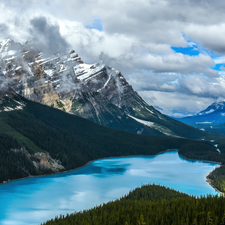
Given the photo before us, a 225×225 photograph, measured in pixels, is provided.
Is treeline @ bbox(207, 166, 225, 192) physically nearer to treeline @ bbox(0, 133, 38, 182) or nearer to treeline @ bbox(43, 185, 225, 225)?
treeline @ bbox(43, 185, 225, 225)

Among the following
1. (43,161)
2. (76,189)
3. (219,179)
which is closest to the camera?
(76,189)

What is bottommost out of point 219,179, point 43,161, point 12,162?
point 219,179

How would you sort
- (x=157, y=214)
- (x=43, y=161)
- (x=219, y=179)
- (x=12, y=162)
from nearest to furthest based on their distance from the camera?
1. (x=157, y=214)
2. (x=219, y=179)
3. (x=12, y=162)
4. (x=43, y=161)

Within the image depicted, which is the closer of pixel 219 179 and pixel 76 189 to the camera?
pixel 76 189

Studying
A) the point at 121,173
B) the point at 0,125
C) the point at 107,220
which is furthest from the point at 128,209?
the point at 0,125

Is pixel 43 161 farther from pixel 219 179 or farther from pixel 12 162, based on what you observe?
pixel 219 179

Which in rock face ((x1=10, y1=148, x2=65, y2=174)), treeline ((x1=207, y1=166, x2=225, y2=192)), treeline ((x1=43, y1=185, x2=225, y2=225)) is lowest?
treeline ((x1=43, y1=185, x2=225, y2=225))

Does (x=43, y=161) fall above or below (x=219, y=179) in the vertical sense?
above

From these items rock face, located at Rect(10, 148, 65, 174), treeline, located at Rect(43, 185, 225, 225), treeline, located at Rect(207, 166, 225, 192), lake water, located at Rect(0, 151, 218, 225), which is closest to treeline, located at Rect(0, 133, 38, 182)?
rock face, located at Rect(10, 148, 65, 174)

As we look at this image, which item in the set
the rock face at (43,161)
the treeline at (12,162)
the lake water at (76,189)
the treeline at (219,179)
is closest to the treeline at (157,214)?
the lake water at (76,189)

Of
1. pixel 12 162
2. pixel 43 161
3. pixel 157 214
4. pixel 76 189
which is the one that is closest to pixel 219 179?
pixel 76 189
